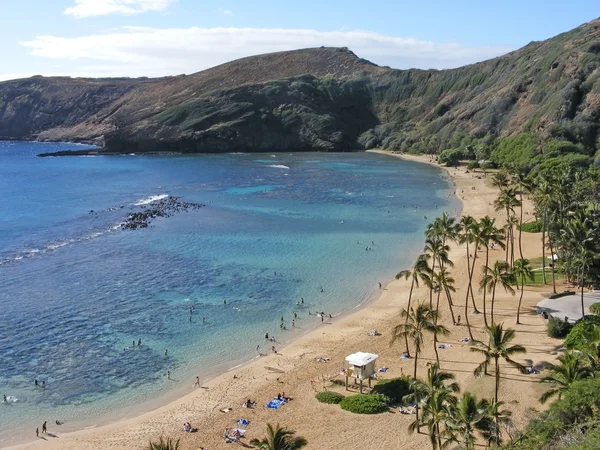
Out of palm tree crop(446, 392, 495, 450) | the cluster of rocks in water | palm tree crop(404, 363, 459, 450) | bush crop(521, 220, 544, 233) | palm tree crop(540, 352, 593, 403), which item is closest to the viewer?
palm tree crop(446, 392, 495, 450)

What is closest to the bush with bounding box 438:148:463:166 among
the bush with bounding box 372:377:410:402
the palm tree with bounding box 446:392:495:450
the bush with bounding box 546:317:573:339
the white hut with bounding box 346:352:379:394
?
the bush with bounding box 546:317:573:339

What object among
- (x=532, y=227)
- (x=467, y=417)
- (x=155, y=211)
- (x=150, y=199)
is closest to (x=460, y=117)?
(x=150, y=199)

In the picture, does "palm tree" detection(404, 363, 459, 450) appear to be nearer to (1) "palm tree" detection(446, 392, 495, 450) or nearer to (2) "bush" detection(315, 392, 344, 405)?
(1) "palm tree" detection(446, 392, 495, 450)

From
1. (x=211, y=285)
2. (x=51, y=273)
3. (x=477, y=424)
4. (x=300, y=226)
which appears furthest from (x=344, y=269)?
(x=477, y=424)

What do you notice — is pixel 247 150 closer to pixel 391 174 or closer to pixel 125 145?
pixel 125 145

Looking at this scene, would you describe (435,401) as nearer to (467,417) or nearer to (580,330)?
(467,417)

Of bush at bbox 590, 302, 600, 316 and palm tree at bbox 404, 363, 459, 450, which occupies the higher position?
palm tree at bbox 404, 363, 459, 450

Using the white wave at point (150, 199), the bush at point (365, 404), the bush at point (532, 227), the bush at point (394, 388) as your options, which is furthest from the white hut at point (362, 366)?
the white wave at point (150, 199)
